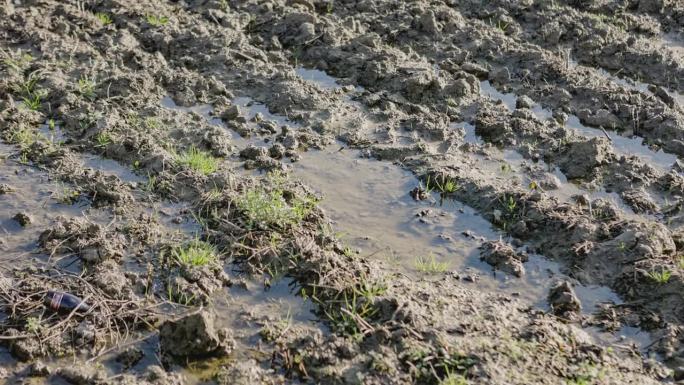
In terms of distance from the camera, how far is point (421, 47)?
24.1 ft

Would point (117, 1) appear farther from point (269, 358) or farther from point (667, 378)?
point (667, 378)

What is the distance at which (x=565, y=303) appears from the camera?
449 cm

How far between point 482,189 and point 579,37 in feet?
9.41

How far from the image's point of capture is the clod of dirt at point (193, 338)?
13.1ft

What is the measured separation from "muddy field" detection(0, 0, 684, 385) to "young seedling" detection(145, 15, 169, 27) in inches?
2.1

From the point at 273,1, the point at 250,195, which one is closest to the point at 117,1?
the point at 273,1

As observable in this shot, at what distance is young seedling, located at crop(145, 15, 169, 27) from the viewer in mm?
7359

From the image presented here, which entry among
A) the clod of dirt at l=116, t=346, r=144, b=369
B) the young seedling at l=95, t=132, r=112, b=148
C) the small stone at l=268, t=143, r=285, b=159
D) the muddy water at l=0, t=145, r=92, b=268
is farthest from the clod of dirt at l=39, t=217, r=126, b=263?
the small stone at l=268, t=143, r=285, b=159

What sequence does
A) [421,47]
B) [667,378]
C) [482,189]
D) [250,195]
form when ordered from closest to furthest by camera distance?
1. [667,378]
2. [250,195]
3. [482,189]
4. [421,47]

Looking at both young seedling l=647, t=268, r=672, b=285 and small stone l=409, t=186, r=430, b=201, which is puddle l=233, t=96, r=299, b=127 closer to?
small stone l=409, t=186, r=430, b=201

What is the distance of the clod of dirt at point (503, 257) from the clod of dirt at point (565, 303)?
32 centimetres

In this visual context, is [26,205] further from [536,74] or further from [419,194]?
[536,74]

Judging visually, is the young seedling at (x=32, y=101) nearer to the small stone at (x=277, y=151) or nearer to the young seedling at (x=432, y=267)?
the small stone at (x=277, y=151)

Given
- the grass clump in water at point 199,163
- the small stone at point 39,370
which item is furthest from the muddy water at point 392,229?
the small stone at point 39,370
